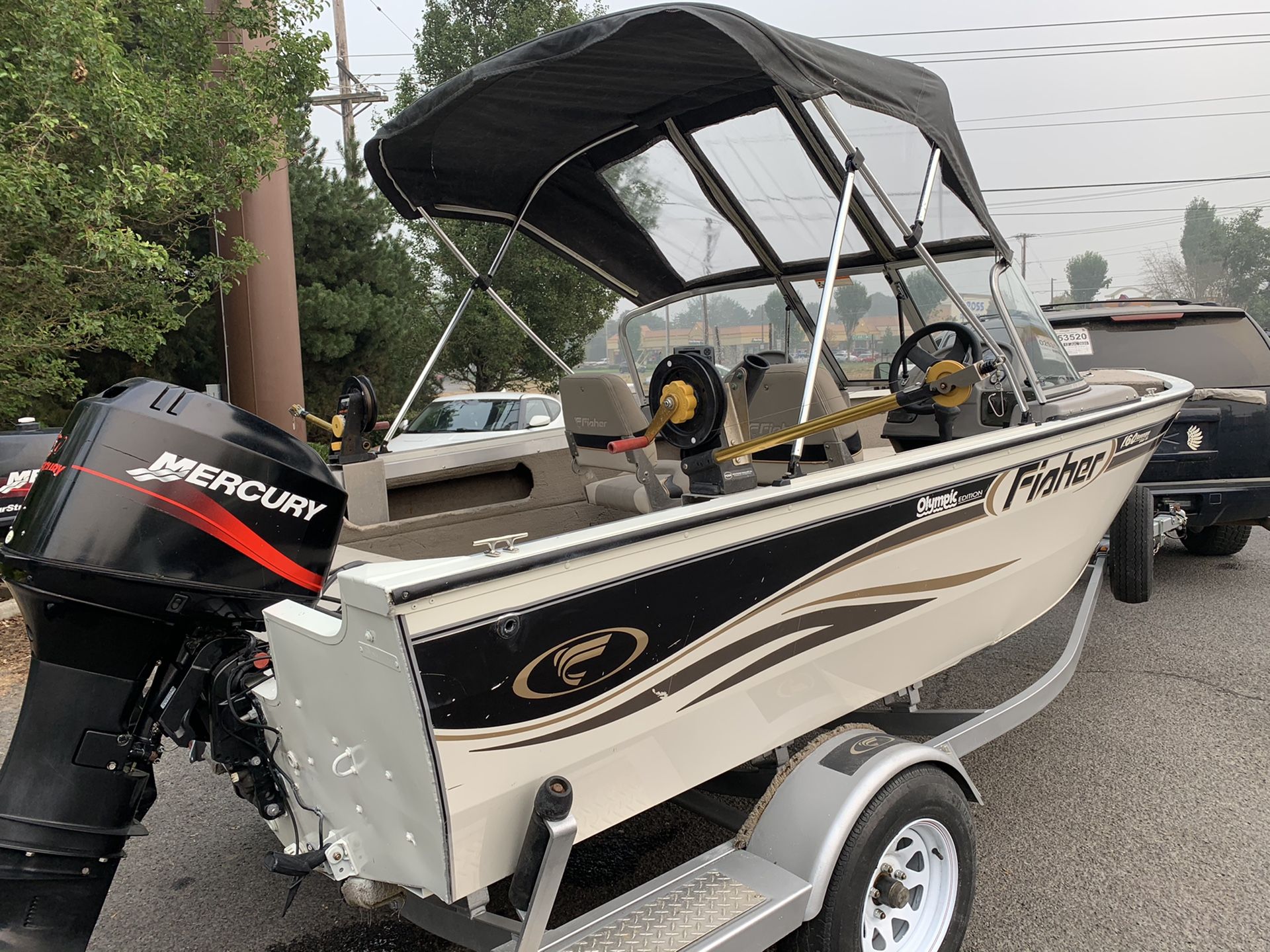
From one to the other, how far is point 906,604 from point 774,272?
8.20 feet

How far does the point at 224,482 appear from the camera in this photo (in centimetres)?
209

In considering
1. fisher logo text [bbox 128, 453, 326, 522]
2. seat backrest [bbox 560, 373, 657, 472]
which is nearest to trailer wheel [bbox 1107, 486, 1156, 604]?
seat backrest [bbox 560, 373, 657, 472]

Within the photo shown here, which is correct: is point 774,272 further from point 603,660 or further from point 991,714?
point 603,660

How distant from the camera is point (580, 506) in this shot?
4398 mm

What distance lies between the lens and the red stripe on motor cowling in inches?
78.8

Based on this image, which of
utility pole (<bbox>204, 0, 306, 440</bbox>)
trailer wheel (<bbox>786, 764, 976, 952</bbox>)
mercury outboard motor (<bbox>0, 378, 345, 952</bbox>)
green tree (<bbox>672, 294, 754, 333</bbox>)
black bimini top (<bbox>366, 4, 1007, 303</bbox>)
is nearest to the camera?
mercury outboard motor (<bbox>0, 378, 345, 952</bbox>)

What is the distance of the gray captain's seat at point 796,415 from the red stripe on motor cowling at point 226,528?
174cm

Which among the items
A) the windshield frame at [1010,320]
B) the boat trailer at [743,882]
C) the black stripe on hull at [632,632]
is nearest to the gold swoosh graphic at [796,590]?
the black stripe on hull at [632,632]

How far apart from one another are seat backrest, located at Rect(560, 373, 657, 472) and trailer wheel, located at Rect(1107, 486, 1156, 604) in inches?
102

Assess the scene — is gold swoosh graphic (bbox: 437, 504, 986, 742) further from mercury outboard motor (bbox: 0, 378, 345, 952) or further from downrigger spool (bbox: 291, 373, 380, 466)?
downrigger spool (bbox: 291, 373, 380, 466)

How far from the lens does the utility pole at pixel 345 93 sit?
730 inches

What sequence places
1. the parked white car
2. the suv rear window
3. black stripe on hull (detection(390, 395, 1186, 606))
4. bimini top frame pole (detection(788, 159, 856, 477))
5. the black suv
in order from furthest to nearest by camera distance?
1. the parked white car
2. the suv rear window
3. the black suv
4. bimini top frame pole (detection(788, 159, 856, 477))
5. black stripe on hull (detection(390, 395, 1186, 606))

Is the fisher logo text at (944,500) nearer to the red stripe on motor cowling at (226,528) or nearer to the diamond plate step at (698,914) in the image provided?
the diamond plate step at (698,914)

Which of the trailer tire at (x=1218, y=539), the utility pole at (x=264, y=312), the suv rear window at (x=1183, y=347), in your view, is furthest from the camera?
the utility pole at (x=264, y=312)
